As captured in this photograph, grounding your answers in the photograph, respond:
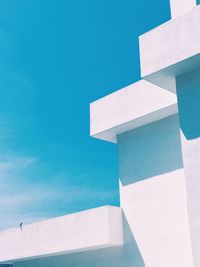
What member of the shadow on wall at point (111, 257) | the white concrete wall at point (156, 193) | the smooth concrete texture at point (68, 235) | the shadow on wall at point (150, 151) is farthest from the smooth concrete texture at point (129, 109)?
the shadow on wall at point (111, 257)

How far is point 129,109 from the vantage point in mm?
12484

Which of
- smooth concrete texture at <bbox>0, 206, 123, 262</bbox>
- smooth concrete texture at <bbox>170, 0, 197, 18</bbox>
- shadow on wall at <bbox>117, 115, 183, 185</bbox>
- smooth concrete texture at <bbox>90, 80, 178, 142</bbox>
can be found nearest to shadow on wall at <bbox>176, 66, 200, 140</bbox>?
smooth concrete texture at <bbox>90, 80, 178, 142</bbox>

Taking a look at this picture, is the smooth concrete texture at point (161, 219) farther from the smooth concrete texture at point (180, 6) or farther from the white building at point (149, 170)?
the smooth concrete texture at point (180, 6)

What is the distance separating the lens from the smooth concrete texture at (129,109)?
11.6 m

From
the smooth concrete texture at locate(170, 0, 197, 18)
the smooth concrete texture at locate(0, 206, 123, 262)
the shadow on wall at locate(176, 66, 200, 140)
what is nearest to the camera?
the shadow on wall at locate(176, 66, 200, 140)

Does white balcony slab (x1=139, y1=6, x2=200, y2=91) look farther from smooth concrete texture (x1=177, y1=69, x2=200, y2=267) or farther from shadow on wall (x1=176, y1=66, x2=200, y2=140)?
smooth concrete texture (x1=177, y1=69, x2=200, y2=267)

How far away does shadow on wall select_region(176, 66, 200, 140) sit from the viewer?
8.90 m

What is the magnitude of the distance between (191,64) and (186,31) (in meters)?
0.75

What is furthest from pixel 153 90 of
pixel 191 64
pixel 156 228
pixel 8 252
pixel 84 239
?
pixel 8 252

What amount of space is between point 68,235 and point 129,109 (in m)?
4.31

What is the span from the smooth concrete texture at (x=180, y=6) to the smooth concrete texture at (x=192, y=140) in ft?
8.20

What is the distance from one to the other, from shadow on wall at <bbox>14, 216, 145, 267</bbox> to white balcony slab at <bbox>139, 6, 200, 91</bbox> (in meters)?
4.72

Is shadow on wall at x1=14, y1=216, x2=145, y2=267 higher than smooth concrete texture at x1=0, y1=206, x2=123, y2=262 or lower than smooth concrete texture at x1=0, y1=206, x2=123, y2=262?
lower

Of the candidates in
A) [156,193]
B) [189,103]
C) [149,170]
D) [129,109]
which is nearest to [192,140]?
[189,103]
